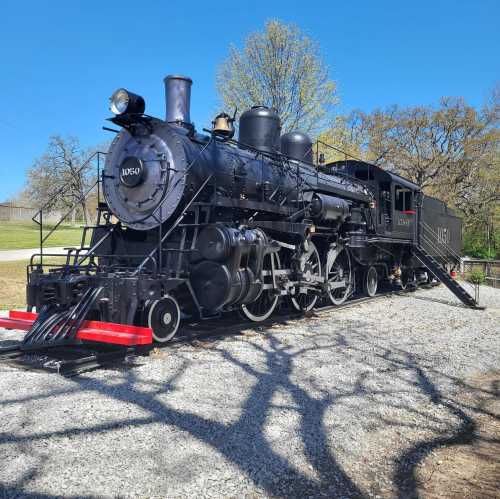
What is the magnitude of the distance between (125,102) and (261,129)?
318 cm

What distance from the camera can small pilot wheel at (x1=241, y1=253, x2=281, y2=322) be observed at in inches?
317

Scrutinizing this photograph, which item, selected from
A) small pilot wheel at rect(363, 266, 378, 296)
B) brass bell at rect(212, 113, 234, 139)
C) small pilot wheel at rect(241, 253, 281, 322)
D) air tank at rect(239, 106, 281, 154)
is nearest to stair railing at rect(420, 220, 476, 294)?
small pilot wheel at rect(363, 266, 378, 296)

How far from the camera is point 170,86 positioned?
837 cm

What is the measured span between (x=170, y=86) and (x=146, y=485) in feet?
23.1

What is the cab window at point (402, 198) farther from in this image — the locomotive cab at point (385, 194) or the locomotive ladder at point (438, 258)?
the locomotive ladder at point (438, 258)

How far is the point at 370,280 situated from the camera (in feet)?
42.5

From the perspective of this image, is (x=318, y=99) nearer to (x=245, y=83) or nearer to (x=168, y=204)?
(x=245, y=83)

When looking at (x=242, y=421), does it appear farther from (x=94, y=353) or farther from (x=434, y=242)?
(x=434, y=242)

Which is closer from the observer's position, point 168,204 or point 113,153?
point 168,204

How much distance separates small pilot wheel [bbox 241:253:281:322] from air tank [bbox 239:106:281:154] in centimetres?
235

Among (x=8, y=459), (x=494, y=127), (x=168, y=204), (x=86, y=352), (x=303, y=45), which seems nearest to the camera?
(x=8, y=459)

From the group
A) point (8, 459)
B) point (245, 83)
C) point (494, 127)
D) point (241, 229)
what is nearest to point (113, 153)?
point (241, 229)

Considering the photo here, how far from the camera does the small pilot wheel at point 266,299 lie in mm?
8062

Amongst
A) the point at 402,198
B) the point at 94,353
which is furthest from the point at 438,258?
the point at 94,353
